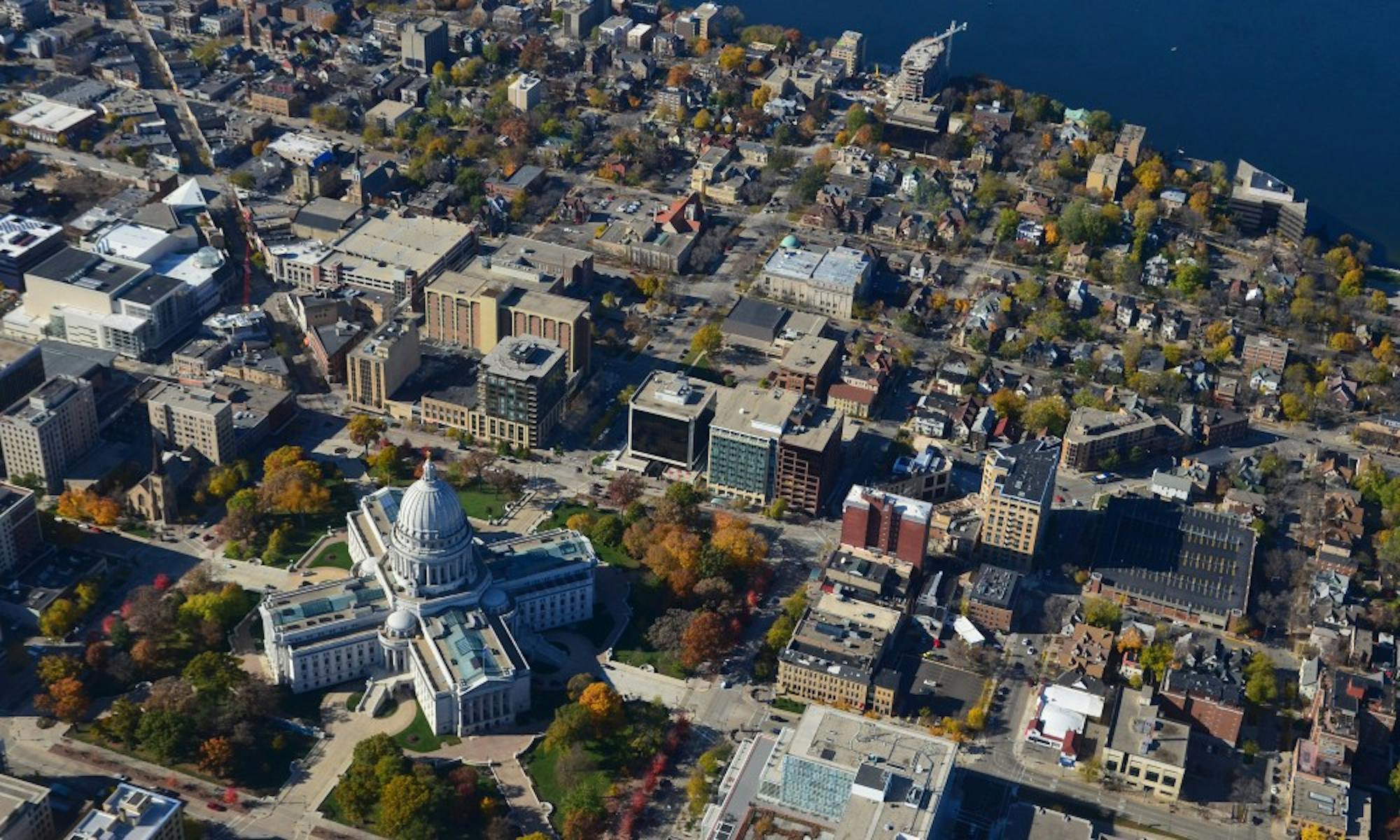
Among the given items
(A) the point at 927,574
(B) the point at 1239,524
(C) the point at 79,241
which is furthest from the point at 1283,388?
(C) the point at 79,241

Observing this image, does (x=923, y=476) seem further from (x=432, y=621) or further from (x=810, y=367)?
(x=432, y=621)

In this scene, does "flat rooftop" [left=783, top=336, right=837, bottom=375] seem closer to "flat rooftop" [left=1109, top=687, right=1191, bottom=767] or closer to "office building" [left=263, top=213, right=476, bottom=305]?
"office building" [left=263, top=213, right=476, bottom=305]

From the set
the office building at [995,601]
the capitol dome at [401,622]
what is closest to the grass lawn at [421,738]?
the capitol dome at [401,622]

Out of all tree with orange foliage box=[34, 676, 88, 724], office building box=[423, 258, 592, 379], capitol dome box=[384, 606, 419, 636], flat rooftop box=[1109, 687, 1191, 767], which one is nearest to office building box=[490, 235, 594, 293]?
office building box=[423, 258, 592, 379]

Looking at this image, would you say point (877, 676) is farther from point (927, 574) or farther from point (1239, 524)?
point (1239, 524)

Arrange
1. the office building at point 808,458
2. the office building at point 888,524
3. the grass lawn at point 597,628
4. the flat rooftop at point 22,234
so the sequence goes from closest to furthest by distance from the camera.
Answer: the grass lawn at point 597,628, the office building at point 888,524, the office building at point 808,458, the flat rooftop at point 22,234

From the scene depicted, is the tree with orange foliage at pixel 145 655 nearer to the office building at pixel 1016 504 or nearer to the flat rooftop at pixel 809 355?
the flat rooftop at pixel 809 355
